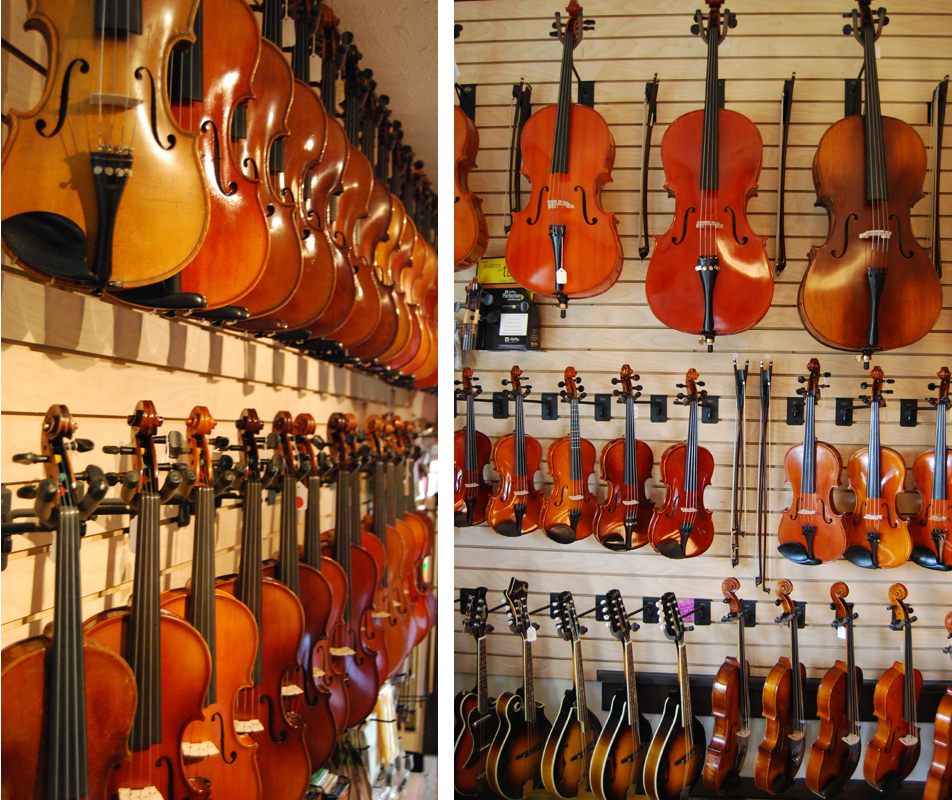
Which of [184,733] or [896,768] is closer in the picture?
[184,733]

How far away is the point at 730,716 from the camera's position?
2514mm

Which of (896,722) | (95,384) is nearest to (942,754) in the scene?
(896,722)

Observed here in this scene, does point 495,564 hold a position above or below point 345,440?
below

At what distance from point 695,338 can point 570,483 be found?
79cm

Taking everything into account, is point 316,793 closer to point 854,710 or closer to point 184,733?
point 184,733

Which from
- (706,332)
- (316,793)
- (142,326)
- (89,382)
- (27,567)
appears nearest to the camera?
(27,567)

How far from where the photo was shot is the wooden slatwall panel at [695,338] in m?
2.62

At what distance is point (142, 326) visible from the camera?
1.35m

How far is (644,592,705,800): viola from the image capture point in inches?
97.8

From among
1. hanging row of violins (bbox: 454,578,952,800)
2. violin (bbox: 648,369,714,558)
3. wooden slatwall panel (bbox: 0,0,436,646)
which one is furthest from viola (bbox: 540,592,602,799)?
wooden slatwall panel (bbox: 0,0,436,646)

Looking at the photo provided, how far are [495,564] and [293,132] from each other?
1803 mm

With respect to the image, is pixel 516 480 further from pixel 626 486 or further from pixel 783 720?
pixel 783 720

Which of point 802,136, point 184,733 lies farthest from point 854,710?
point 184,733

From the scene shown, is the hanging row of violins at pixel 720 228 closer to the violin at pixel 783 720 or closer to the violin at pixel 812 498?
the violin at pixel 812 498
